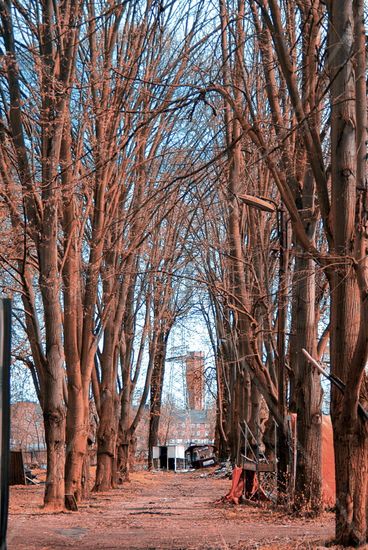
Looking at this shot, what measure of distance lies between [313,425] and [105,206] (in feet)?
25.6

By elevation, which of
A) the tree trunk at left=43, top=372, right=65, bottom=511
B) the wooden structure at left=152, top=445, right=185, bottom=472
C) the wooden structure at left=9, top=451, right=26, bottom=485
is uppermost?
the tree trunk at left=43, top=372, right=65, bottom=511

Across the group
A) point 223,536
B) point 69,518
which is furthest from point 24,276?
point 223,536

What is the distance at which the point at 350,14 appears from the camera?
9703mm

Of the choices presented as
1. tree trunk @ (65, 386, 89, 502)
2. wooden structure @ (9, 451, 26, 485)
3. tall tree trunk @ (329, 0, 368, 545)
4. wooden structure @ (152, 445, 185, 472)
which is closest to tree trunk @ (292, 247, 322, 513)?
tall tree trunk @ (329, 0, 368, 545)

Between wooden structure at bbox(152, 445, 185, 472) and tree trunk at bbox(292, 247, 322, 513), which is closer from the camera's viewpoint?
tree trunk at bbox(292, 247, 322, 513)

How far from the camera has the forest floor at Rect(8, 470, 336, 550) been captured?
10750mm

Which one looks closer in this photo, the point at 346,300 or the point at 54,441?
the point at 346,300

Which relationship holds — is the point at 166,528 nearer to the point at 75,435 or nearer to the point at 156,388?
the point at 75,435

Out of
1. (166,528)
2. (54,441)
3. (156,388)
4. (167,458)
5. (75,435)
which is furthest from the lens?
(167,458)

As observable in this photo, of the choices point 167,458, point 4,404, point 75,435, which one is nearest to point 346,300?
point 4,404

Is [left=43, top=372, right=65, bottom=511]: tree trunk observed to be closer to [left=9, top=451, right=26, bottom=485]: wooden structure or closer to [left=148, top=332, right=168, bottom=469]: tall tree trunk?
[left=9, top=451, right=26, bottom=485]: wooden structure

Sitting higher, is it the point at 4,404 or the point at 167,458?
the point at 4,404

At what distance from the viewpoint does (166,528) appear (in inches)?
536

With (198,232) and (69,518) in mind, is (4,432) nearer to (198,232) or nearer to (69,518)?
(69,518)
